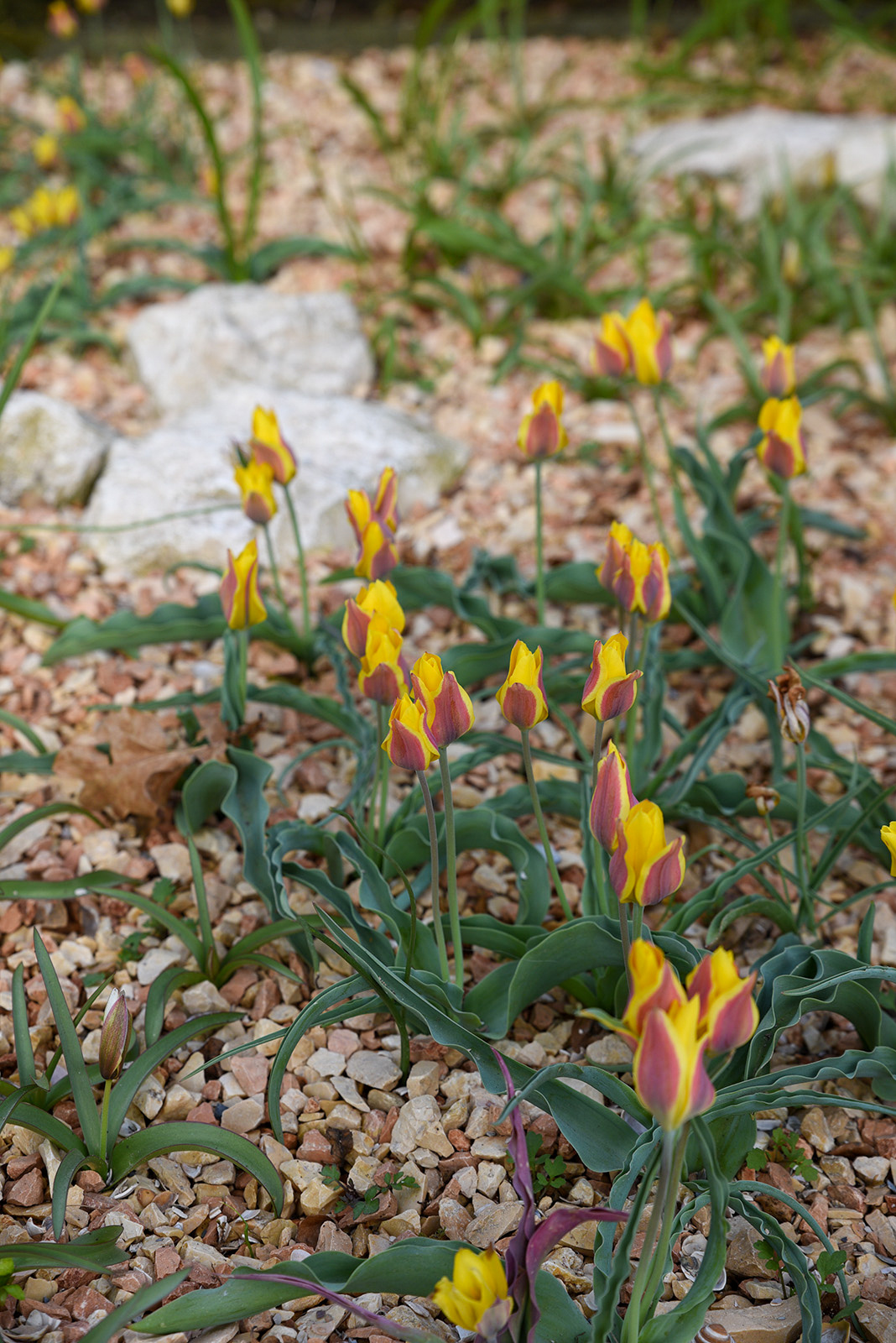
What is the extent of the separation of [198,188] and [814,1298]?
12.1 feet

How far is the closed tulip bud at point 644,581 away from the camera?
4.28 feet

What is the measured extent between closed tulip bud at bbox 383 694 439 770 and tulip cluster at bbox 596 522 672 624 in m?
0.40

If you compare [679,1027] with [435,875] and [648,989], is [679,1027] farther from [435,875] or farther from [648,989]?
[435,875]

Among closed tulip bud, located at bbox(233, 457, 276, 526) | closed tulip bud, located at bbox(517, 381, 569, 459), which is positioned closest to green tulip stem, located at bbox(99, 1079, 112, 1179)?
closed tulip bud, located at bbox(233, 457, 276, 526)

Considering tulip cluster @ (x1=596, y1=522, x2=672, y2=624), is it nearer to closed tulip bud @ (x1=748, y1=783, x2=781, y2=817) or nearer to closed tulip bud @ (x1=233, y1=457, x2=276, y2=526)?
closed tulip bud @ (x1=748, y1=783, x2=781, y2=817)

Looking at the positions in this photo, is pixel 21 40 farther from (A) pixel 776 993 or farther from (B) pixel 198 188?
(A) pixel 776 993

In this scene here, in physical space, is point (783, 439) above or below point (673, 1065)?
above

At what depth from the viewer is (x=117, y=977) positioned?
4.75ft

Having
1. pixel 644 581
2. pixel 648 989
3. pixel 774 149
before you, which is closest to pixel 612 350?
pixel 644 581

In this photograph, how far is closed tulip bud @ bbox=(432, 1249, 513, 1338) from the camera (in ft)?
2.70

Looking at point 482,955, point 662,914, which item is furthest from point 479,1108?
point 662,914

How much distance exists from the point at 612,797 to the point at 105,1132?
2.30 feet

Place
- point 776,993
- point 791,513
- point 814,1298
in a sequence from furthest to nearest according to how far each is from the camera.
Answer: point 791,513 < point 776,993 < point 814,1298

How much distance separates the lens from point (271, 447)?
1598mm
